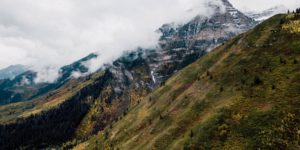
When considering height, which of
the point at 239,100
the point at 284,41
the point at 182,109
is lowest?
the point at 182,109

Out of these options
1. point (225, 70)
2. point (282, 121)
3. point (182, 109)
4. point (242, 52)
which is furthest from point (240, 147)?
point (242, 52)

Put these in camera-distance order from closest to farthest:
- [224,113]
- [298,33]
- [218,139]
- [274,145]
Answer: [274,145] → [218,139] → [224,113] → [298,33]

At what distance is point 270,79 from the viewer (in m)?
124

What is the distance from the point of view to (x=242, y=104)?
117 metres

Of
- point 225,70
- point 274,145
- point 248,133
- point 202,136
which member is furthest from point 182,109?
point 274,145

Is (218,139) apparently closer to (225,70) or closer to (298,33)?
(225,70)

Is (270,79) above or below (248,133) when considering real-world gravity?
above

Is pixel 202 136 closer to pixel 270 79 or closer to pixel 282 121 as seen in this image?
pixel 282 121

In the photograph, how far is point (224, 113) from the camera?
117 meters

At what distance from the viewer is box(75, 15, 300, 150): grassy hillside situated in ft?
328

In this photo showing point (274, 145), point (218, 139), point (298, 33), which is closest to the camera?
point (274, 145)

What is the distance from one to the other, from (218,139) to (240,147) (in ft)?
33.4

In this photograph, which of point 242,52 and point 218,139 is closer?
point 218,139

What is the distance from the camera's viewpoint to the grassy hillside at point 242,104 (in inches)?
3942
